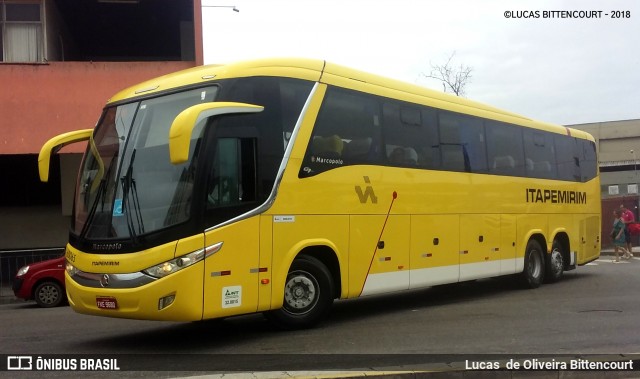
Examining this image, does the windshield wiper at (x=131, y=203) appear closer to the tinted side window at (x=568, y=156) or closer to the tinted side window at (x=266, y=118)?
the tinted side window at (x=266, y=118)

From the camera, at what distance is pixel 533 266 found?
13414 millimetres

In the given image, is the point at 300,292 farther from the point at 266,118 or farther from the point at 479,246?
the point at 479,246

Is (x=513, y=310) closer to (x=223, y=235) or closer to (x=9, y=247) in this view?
(x=223, y=235)

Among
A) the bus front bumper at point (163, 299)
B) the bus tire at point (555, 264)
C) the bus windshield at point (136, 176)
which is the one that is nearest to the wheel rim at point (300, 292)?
the bus front bumper at point (163, 299)

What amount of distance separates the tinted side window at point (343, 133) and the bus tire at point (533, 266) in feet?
18.8

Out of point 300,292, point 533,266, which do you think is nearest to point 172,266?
point 300,292

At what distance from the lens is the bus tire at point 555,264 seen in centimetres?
1387

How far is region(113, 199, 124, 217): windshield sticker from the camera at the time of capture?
23.0 feet

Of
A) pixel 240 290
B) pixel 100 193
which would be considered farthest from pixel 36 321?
pixel 240 290

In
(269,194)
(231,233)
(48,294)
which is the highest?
(269,194)

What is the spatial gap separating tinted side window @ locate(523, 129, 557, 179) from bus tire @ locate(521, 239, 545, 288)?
1.60 meters

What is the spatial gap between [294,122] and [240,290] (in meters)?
2.35

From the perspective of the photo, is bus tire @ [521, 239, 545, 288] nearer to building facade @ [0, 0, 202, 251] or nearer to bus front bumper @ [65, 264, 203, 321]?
bus front bumper @ [65, 264, 203, 321]

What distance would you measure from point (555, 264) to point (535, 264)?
91 centimetres
